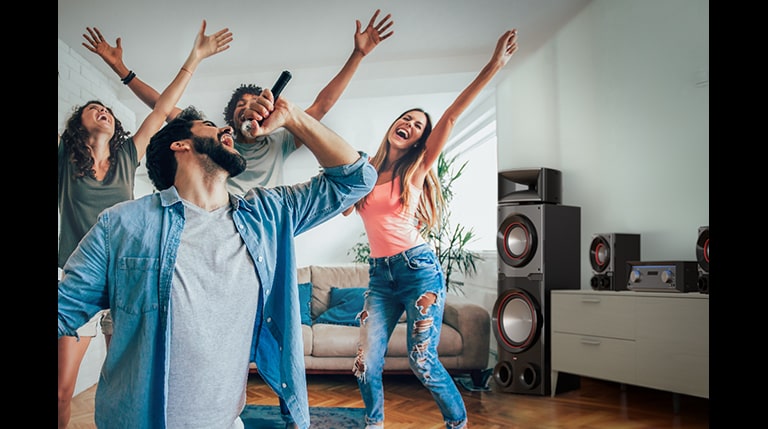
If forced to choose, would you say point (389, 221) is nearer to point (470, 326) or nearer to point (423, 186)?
point (423, 186)

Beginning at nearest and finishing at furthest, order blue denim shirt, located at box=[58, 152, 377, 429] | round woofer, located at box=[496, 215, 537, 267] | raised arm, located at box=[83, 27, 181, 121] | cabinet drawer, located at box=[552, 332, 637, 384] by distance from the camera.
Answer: blue denim shirt, located at box=[58, 152, 377, 429]
raised arm, located at box=[83, 27, 181, 121]
round woofer, located at box=[496, 215, 537, 267]
cabinet drawer, located at box=[552, 332, 637, 384]

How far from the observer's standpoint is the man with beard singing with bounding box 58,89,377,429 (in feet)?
7.22

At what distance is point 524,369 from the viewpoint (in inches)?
103

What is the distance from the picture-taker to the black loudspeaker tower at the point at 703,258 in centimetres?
261

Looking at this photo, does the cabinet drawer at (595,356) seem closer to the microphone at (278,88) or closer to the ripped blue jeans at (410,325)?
the ripped blue jeans at (410,325)

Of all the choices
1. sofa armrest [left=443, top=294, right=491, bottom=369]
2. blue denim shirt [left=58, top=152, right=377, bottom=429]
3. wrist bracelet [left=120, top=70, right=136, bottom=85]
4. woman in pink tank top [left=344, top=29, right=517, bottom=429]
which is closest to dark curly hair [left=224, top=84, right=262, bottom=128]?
blue denim shirt [left=58, top=152, right=377, bottom=429]

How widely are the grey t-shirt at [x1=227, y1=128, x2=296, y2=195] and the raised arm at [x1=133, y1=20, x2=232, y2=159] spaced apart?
392mm

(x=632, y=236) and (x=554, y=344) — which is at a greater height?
(x=632, y=236)

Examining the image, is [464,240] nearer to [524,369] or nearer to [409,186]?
[409,186]

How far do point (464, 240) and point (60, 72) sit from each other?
6.03 feet

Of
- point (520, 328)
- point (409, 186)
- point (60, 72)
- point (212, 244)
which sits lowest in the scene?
point (520, 328)

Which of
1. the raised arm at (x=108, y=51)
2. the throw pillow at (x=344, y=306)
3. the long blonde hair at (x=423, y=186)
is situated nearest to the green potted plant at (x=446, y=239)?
the long blonde hair at (x=423, y=186)

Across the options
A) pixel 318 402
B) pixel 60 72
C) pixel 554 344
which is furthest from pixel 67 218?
pixel 554 344

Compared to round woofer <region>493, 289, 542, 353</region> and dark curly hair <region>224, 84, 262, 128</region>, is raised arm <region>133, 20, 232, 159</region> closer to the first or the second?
dark curly hair <region>224, 84, 262, 128</region>
